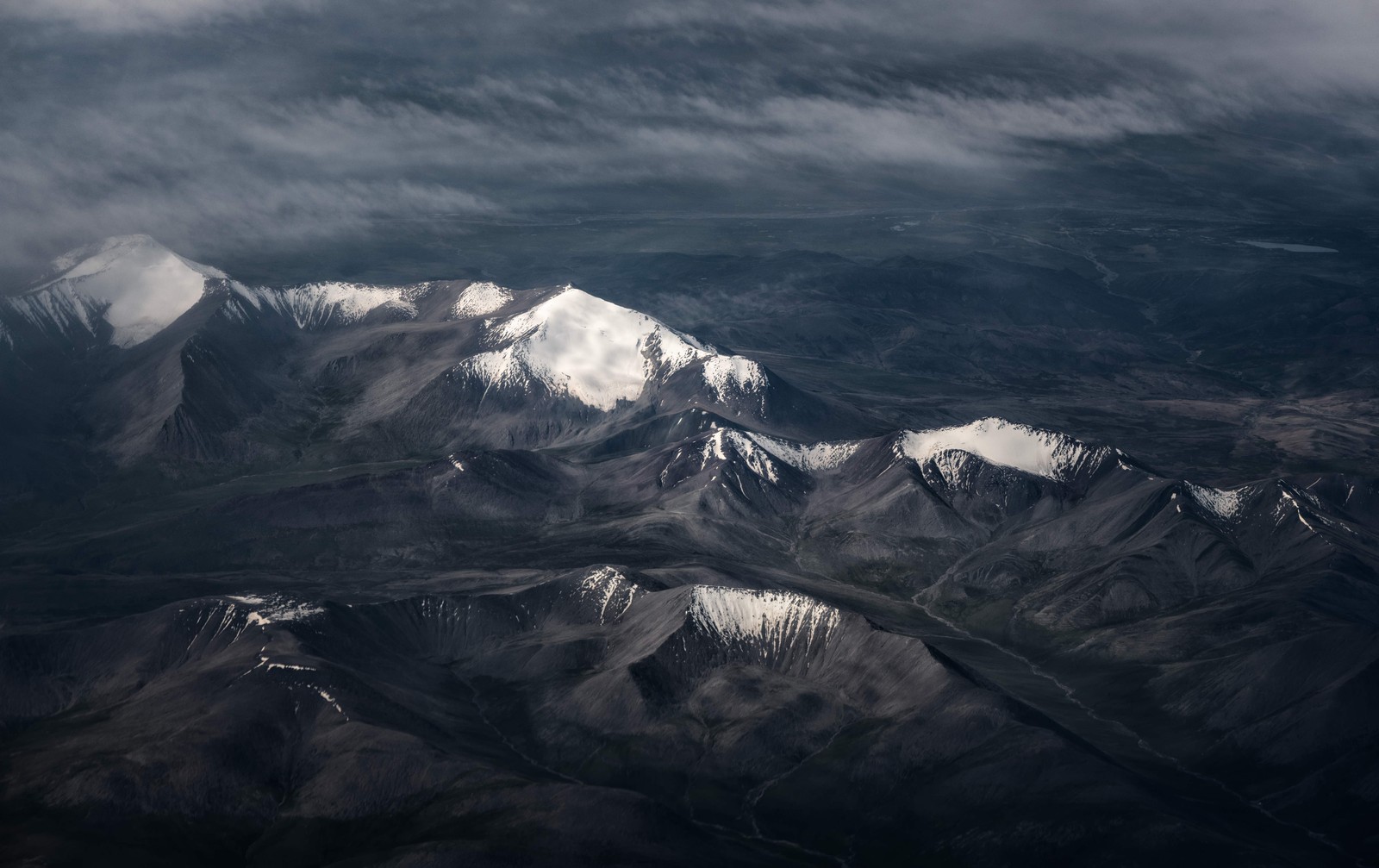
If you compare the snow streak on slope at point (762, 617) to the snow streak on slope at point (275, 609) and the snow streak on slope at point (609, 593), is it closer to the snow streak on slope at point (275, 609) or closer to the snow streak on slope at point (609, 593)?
A: the snow streak on slope at point (609, 593)

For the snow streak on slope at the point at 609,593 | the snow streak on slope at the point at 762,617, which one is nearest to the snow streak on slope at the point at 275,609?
the snow streak on slope at the point at 609,593

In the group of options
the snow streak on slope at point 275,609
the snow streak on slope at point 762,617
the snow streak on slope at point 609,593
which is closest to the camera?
the snow streak on slope at point 275,609

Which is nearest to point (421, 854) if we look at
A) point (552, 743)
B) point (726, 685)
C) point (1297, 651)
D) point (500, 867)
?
point (500, 867)

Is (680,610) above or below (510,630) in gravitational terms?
above

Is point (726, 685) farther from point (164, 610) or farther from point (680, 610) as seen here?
point (164, 610)

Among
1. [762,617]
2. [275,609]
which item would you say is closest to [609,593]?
[762,617]

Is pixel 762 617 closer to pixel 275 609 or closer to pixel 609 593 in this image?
pixel 609 593

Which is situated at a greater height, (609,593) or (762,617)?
(762,617)

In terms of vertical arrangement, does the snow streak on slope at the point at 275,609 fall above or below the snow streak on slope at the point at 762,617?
below

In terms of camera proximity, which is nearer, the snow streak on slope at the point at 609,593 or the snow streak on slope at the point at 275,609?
the snow streak on slope at the point at 275,609
